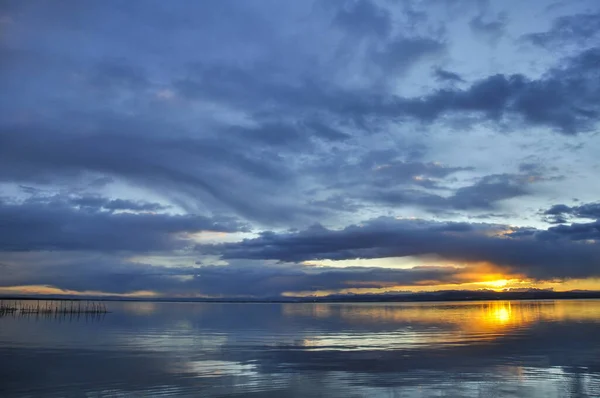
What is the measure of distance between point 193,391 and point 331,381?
7.31 metres

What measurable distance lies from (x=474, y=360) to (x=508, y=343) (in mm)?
13325

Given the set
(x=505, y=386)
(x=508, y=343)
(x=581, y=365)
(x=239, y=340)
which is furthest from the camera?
(x=239, y=340)

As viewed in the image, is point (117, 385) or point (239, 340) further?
point (239, 340)

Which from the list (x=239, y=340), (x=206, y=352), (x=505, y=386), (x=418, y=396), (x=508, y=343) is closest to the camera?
(x=418, y=396)

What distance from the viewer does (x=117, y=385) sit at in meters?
26.1

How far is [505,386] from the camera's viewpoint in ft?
84.2

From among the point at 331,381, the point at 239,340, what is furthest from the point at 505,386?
the point at 239,340

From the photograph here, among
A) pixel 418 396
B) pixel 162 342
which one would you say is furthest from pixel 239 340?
pixel 418 396

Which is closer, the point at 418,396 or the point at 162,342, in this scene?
the point at 418,396

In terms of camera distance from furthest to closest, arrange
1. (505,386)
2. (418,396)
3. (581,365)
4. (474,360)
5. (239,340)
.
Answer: (239,340) < (474,360) < (581,365) < (505,386) < (418,396)

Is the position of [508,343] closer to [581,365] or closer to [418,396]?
[581,365]

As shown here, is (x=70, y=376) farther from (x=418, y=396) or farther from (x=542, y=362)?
(x=542, y=362)

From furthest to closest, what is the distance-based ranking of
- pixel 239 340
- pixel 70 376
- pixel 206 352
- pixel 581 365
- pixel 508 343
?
pixel 239 340, pixel 508 343, pixel 206 352, pixel 581 365, pixel 70 376

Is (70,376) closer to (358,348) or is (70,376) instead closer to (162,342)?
(162,342)
